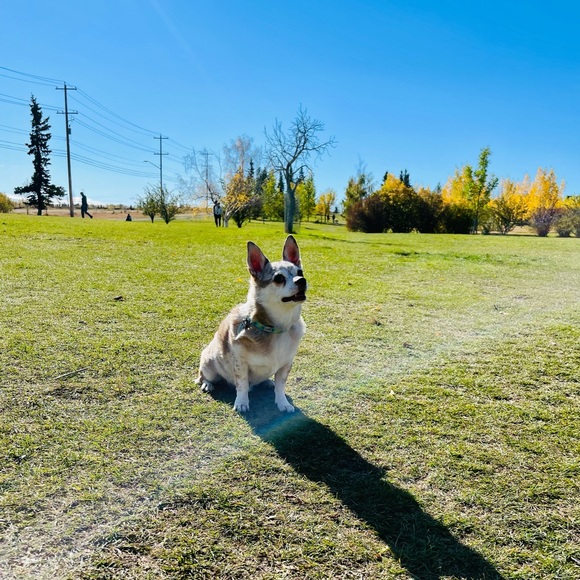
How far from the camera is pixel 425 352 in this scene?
4.61 metres

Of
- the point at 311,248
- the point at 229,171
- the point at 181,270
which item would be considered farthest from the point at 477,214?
the point at 181,270

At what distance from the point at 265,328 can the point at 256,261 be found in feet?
1.59

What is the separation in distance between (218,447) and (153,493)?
21.1 inches

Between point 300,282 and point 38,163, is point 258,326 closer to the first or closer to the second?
point 300,282

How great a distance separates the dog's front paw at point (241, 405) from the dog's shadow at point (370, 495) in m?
0.05

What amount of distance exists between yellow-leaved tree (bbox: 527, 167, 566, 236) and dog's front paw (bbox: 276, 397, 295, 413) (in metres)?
45.4

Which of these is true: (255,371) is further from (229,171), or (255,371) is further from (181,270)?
(229,171)

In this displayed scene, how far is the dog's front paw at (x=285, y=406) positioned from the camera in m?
3.25

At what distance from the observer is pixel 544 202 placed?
46.6 metres

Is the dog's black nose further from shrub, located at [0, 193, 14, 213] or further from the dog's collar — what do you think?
shrub, located at [0, 193, 14, 213]

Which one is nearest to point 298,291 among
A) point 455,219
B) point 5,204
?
point 455,219

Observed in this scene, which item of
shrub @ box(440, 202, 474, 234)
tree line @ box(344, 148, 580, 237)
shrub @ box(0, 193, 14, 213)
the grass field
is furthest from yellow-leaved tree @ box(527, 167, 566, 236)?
shrub @ box(0, 193, 14, 213)

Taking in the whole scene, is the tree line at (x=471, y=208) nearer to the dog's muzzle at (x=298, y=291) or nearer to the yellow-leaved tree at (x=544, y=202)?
the yellow-leaved tree at (x=544, y=202)

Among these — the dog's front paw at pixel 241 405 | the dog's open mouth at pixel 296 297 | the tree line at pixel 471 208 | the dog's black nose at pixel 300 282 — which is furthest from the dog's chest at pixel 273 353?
the tree line at pixel 471 208
